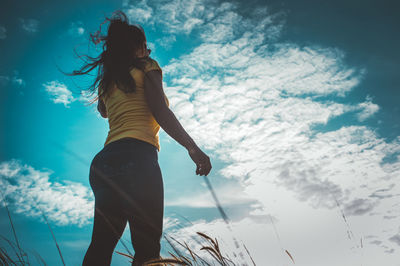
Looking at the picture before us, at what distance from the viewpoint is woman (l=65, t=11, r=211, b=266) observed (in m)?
1.42

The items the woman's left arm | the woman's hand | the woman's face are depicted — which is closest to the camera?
the woman's hand

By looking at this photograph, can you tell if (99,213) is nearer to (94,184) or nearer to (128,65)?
(94,184)

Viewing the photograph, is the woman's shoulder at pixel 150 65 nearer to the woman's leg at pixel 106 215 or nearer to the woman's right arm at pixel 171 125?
the woman's right arm at pixel 171 125

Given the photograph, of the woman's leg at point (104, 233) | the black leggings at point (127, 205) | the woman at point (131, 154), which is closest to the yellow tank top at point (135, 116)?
the woman at point (131, 154)

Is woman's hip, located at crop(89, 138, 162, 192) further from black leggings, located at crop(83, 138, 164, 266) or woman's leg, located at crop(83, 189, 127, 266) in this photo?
woman's leg, located at crop(83, 189, 127, 266)

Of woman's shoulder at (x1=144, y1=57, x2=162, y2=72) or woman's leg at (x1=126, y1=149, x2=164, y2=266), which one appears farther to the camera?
woman's shoulder at (x1=144, y1=57, x2=162, y2=72)

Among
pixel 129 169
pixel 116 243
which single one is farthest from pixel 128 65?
pixel 116 243

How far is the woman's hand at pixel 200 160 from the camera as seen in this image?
162 cm

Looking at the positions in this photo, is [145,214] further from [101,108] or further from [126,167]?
[101,108]

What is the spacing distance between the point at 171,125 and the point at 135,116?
257 millimetres

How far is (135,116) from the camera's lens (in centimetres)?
167

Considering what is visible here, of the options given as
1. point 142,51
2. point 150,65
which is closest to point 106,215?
point 150,65

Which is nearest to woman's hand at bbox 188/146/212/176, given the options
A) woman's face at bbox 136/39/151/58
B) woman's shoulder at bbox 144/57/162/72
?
woman's shoulder at bbox 144/57/162/72

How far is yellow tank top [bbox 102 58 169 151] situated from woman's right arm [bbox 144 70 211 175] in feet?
0.20
